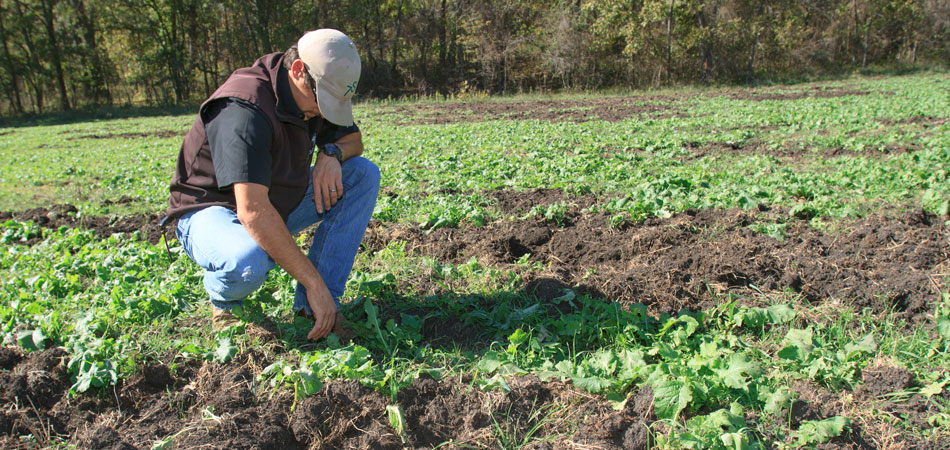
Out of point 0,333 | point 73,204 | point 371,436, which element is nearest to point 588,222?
point 371,436

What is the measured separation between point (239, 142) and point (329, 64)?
1.80ft

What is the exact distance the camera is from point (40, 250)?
15.9 ft

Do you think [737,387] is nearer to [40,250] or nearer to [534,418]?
[534,418]

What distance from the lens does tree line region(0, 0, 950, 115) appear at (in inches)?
1241

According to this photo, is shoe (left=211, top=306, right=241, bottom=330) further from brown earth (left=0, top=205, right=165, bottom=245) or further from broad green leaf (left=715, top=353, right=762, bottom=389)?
brown earth (left=0, top=205, right=165, bottom=245)

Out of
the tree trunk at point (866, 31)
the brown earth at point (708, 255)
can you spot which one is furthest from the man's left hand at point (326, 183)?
the tree trunk at point (866, 31)

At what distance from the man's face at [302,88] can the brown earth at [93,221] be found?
3413mm

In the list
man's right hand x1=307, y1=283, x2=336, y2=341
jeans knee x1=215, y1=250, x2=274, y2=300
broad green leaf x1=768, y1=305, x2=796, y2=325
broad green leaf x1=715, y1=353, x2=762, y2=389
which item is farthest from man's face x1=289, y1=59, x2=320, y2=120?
broad green leaf x1=768, y1=305, x2=796, y2=325

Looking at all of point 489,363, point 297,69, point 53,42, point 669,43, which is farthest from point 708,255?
point 53,42

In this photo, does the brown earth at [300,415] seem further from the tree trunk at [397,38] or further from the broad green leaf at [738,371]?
the tree trunk at [397,38]

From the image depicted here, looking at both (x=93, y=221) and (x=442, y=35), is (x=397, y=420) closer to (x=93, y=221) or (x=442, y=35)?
(x=93, y=221)

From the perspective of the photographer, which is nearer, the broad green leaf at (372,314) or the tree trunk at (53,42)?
the broad green leaf at (372,314)

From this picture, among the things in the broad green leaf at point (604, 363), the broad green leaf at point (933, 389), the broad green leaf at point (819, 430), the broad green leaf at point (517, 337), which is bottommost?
the broad green leaf at point (819, 430)

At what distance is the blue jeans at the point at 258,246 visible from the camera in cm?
260
